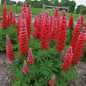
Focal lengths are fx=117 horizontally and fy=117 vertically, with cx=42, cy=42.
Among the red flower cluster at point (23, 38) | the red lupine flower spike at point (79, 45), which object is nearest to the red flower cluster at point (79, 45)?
the red lupine flower spike at point (79, 45)

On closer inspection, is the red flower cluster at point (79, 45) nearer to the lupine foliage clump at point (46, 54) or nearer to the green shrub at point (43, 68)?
the lupine foliage clump at point (46, 54)

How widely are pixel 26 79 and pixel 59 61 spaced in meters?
0.94

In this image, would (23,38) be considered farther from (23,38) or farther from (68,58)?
(68,58)

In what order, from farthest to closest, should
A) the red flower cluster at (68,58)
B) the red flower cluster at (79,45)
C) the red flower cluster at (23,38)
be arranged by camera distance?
the red flower cluster at (79,45)
the red flower cluster at (23,38)
the red flower cluster at (68,58)

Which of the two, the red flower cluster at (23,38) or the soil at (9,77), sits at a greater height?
the red flower cluster at (23,38)

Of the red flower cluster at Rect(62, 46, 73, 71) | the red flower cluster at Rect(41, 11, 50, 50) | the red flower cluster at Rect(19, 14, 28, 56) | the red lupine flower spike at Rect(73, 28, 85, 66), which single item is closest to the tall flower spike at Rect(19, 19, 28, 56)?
the red flower cluster at Rect(19, 14, 28, 56)

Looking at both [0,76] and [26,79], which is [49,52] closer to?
[26,79]

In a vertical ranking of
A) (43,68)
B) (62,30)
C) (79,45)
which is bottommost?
(43,68)

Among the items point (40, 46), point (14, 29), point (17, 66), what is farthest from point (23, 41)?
point (14, 29)

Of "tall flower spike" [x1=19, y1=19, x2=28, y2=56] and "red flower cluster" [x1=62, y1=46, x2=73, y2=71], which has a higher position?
"tall flower spike" [x1=19, y1=19, x2=28, y2=56]

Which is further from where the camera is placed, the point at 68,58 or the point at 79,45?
the point at 79,45

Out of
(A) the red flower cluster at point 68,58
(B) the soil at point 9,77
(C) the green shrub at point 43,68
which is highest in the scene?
(A) the red flower cluster at point 68,58

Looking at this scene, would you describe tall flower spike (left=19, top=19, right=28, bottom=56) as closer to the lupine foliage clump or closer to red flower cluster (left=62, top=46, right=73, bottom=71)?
the lupine foliage clump

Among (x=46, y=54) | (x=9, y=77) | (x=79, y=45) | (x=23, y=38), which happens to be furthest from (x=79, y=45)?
(x=9, y=77)
